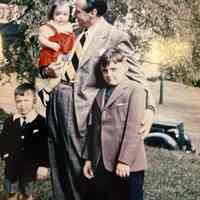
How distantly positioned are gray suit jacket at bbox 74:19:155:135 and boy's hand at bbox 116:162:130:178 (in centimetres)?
34

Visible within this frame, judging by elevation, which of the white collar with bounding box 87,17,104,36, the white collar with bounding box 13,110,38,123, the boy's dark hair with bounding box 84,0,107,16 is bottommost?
the white collar with bounding box 13,110,38,123

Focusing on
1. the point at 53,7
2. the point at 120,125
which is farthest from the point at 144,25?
the point at 120,125

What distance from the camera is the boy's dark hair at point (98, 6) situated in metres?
3.89

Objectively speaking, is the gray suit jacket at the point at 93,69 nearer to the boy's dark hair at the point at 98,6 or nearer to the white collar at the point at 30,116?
the boy's dark hair at the point at 98,6

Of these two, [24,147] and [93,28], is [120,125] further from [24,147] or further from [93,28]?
[24,147]

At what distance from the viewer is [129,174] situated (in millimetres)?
3869

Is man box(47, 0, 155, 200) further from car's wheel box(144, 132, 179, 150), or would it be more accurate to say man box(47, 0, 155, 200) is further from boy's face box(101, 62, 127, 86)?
car's wheel box(144, 132, 179, 150)

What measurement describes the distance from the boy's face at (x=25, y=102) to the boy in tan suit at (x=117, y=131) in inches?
21.6

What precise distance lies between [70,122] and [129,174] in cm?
49

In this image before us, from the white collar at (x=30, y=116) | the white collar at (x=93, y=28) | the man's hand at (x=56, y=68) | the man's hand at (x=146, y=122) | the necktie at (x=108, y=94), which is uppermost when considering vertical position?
the white collar at (x=93, y=28)

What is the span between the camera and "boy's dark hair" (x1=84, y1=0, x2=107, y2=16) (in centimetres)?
389

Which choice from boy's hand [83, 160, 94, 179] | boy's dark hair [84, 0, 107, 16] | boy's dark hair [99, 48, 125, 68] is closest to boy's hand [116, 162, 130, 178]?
boy's hand [83, 160, 94, 179]

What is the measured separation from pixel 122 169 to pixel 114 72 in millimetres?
588

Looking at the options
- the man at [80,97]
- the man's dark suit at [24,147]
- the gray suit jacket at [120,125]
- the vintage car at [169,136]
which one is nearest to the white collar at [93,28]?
the man at [80,97]
